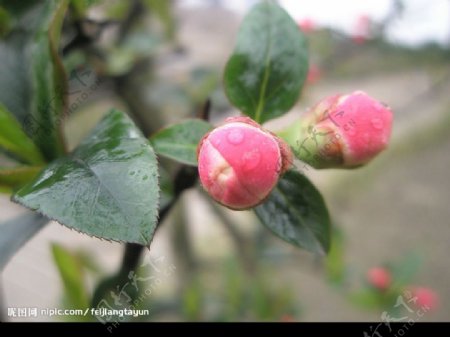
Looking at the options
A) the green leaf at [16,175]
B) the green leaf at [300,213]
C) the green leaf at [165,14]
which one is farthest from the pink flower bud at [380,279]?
the green leaf at [16,175]

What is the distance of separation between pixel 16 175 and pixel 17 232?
0.20 ft

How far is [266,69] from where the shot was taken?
42 cm

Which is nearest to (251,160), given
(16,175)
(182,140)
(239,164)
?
(239,164)

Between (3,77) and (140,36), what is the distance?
0.56 m

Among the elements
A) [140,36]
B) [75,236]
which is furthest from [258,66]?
[75,236]

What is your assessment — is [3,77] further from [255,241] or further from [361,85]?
[361,85]

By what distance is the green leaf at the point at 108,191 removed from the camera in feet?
0.94

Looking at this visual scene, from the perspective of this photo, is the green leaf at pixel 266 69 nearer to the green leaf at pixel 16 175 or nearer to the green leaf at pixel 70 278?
the green leaf at pixel 16 175

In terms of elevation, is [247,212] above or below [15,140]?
below

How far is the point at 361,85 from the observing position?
3107 mm

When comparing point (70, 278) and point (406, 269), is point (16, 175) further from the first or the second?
point (406, 269)

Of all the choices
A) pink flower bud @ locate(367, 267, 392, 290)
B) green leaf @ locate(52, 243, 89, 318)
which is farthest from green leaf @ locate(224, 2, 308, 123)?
pink flower bud @ locate(367, 267, 392, 290)

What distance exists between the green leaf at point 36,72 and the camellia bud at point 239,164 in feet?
0.59

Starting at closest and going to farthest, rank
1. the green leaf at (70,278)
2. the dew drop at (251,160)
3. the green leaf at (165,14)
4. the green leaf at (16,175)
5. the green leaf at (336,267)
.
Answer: the dew drop at (251,160) → the green leaf at (16,175) → the green leaf at (70,278) → the green leaf at (165,14) → the green leaf at (336,267)
